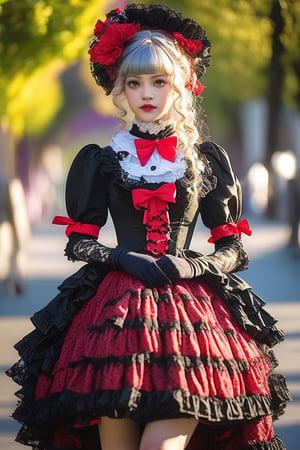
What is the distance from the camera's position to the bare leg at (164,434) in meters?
3.35

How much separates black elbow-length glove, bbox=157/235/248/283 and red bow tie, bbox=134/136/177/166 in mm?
412

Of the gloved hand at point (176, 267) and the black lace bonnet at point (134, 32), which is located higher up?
the black lace bonnet at point (134, 32)

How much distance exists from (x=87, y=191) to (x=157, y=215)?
0.31m

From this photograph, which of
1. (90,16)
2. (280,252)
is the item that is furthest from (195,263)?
(280,252)

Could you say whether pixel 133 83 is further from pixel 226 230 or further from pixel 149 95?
pixel 226 230

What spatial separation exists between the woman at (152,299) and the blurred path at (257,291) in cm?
149

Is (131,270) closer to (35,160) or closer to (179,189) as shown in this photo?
(179,189)

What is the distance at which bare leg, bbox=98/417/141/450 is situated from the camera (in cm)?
347

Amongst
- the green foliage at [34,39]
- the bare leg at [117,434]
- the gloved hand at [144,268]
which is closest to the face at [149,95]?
the gloved hand at [144,268]

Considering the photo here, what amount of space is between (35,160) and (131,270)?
38.3 m

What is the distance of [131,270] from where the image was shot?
3596 mm

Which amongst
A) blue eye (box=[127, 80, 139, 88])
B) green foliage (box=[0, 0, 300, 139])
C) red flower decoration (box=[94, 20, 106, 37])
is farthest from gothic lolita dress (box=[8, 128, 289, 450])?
green foliage (box=[0, 0, 300, 139])

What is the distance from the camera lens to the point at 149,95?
384cm

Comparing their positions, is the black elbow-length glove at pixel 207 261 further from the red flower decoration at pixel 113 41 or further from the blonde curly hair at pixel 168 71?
the red flower decoration at pixel 113 41
